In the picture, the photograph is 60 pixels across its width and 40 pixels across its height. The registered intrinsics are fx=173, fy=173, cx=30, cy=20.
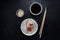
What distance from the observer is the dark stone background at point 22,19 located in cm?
353

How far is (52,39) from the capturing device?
3.52m

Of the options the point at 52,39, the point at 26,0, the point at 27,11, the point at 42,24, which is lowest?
the point at 52,39

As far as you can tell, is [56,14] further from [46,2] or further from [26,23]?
[26,23]

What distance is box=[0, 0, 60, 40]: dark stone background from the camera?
3525 mm

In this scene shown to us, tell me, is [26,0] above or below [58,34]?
above

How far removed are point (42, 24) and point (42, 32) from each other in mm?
162

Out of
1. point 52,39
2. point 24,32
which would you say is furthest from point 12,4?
point 52,39

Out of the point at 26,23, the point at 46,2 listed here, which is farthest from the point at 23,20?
the point at 46,2

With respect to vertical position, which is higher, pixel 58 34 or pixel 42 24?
pixel 42 24

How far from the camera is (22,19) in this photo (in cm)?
357

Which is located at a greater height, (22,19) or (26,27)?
(22,19)

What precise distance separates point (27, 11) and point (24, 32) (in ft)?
1.44

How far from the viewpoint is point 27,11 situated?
141 inches

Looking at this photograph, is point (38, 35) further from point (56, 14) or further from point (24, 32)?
point (56, 14)
